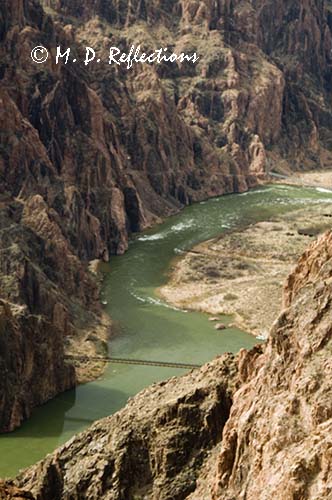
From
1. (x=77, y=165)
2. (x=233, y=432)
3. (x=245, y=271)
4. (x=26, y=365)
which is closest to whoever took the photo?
(x=233, y=432)

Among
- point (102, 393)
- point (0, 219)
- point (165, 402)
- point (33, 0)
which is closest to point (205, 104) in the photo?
point (33, 0)

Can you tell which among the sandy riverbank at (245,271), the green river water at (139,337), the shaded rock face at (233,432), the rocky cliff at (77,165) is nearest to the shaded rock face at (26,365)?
the rocky cliff at (77,165)

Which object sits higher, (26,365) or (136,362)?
(26,365)

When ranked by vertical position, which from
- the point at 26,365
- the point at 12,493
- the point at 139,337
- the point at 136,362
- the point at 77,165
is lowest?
the point at 139,337

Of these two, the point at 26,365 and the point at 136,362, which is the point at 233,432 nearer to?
the point at 26,365

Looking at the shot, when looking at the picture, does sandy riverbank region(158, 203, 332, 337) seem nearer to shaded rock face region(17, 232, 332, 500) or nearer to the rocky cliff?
the rocky cliff

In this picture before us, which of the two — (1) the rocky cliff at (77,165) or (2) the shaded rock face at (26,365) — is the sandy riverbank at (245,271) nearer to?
(1) the rocky cliff at (77,165)

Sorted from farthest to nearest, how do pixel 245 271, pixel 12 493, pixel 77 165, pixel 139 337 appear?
pixel 77 165, pixel 245 271, pixel 139 337, pixel 12 493

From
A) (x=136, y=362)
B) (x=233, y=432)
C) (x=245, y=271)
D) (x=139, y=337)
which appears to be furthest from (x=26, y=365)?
(x=245, y=271)
